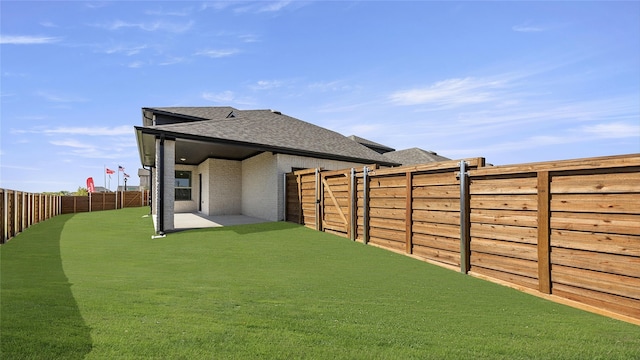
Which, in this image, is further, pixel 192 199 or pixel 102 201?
pixel 102 201

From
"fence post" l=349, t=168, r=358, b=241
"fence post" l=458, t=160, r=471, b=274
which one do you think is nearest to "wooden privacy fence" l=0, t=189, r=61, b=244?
"fence post" l=349, t=168, r=358, b=241

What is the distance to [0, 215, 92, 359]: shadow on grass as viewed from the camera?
2684mm

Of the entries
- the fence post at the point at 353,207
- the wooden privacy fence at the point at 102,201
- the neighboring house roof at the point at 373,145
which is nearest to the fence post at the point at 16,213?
the fence post at the point at 353,207

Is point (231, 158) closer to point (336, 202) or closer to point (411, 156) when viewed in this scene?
point (336, 202)

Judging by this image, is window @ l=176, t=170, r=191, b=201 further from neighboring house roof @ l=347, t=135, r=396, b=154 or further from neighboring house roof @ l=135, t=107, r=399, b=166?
neighboring house roof @ l=347, t=135, r=396, b=154

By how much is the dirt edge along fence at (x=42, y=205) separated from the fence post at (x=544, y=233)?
13.6 m

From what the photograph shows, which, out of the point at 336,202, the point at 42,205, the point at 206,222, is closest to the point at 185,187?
the point at 42,205

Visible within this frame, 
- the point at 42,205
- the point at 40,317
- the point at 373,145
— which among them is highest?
the point at 373,145

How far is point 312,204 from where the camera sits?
39.0 ft

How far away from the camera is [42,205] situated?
16.5 metres

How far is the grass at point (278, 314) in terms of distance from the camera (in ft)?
9.37

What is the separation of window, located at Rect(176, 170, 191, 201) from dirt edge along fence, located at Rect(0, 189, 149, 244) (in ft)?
21.8

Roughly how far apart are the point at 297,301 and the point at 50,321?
2.66m

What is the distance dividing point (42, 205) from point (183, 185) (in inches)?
276
